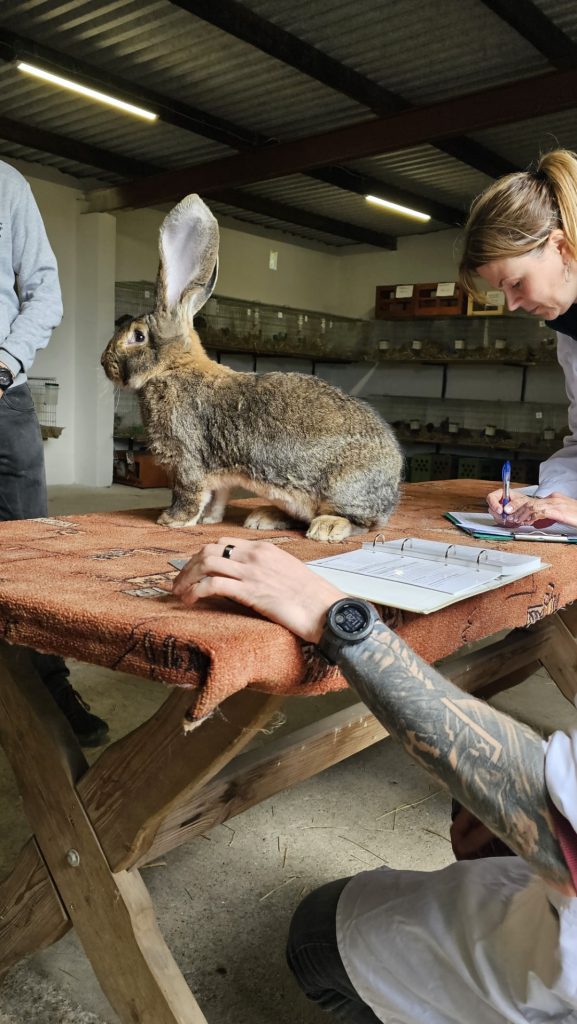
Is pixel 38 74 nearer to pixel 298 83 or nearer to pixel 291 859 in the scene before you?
pixel 298 83

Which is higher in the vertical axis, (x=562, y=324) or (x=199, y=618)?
(x=562, y=324)

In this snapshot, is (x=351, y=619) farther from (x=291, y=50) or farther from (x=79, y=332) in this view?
(x=79, y=332)

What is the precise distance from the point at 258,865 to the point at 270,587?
128cm

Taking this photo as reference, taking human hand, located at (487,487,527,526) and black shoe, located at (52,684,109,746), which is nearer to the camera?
human hand, located at (487,487,527,526)

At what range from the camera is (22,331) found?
2.13 m

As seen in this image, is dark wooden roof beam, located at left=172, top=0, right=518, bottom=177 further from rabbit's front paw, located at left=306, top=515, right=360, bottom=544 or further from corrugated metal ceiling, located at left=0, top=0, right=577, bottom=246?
rabbit's front paw, located at left=306, top=515, right=360, bottom=544

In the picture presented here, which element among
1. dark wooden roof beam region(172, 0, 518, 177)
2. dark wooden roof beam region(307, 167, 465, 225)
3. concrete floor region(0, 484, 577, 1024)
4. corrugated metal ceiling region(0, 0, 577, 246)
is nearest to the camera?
concrete floor region(0, 484, 577, 1024)

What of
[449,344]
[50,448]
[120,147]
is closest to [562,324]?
[120,147]

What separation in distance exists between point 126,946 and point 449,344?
9.34 m

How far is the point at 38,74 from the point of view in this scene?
536 centimetres

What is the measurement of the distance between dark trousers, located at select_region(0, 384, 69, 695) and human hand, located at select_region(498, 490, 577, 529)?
4.13 ft

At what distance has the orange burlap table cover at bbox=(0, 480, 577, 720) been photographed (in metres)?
0.85

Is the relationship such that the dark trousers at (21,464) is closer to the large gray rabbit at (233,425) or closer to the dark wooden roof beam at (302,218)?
the large gray rabbit at (233,425)

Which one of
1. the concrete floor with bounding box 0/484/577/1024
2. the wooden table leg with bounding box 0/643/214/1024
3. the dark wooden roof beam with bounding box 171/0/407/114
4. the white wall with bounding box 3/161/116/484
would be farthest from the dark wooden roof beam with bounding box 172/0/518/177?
the wooden table leg with bounding box 0/643/214/1024
